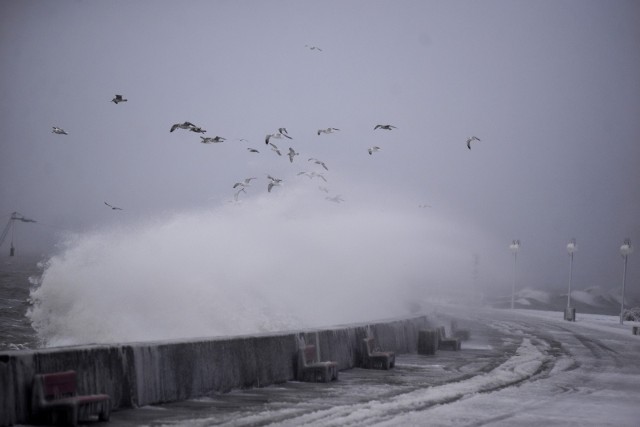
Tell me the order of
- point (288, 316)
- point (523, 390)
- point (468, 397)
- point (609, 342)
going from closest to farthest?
point (468, 397)
point (523, 390)
point (609, 342)
point (288, 316)

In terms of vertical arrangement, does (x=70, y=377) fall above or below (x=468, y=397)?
above

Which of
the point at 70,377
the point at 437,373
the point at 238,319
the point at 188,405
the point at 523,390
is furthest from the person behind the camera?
the point at 238,319

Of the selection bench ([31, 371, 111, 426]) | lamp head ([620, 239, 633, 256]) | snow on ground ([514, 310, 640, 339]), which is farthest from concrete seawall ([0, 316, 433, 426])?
lamp head ([620, 239, 633, 256])

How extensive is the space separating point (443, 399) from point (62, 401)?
558 centimetres

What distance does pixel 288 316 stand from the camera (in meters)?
42.7

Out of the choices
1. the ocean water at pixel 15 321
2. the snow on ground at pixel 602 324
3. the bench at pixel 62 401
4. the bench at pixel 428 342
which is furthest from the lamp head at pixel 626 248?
the bench at pixel 62 401

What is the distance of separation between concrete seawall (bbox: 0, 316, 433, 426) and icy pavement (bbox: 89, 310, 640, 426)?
0.81 ft

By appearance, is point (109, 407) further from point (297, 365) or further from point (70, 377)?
point (297, 365)

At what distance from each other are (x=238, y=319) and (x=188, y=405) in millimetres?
26715

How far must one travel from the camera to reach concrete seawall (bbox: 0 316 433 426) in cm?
946

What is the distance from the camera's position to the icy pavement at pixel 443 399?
34.7 ft

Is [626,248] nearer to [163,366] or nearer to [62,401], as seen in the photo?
[163,366]

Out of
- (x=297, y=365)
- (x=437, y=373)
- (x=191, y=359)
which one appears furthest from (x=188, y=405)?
(x=437, y=373)

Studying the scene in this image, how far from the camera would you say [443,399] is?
12742 millimetres
